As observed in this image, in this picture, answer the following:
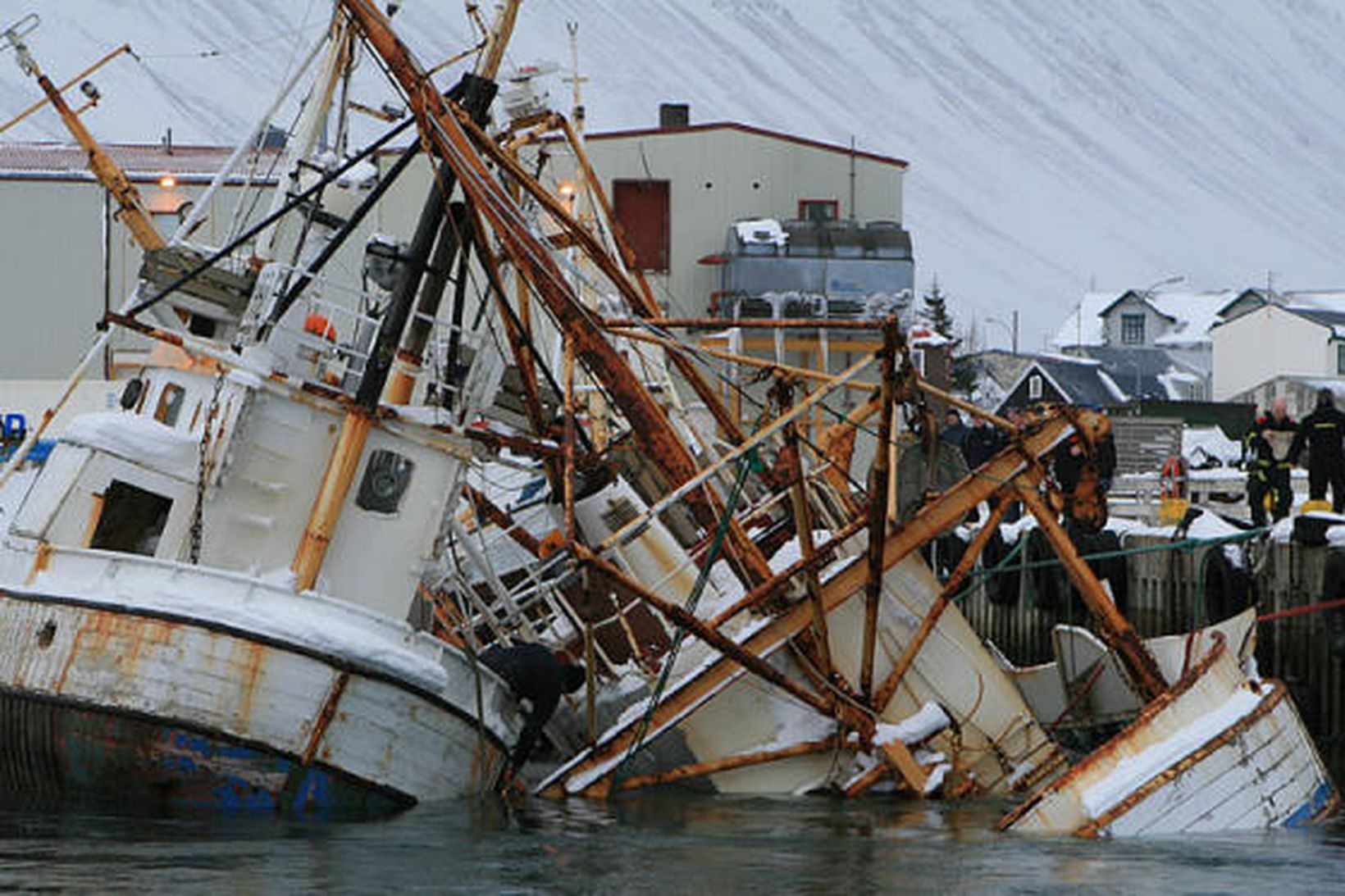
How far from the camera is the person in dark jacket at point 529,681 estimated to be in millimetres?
18141

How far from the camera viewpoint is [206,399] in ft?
60.8

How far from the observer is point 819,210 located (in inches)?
1975

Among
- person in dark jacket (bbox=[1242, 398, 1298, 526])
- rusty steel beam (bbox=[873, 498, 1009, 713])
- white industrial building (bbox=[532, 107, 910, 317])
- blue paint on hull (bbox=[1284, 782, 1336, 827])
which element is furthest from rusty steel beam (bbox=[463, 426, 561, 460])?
white industrial building (bbox=[532, 107, 910, 317])

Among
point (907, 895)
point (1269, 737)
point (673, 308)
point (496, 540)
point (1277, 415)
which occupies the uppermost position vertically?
point (673, 308)

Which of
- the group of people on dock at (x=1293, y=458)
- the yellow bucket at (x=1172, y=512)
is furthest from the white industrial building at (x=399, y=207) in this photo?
the group of people on dock at (x=1293, y=458)

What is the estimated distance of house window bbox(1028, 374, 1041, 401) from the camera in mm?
78625

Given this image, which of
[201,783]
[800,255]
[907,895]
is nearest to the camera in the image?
[907,895]

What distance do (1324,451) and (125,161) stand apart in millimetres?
31658

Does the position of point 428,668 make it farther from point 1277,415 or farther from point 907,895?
point 1277,415

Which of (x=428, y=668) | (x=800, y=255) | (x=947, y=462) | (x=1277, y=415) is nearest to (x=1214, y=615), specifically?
(x=1277, y=415)

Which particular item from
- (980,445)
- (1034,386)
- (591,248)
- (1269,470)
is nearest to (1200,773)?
(591,248)

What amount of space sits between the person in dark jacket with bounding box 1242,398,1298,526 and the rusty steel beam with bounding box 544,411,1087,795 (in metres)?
7.00

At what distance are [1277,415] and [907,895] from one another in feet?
42.4

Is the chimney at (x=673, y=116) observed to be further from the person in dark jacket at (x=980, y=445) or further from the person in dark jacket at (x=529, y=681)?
the person in dark jacket at (x=529, y=681)
